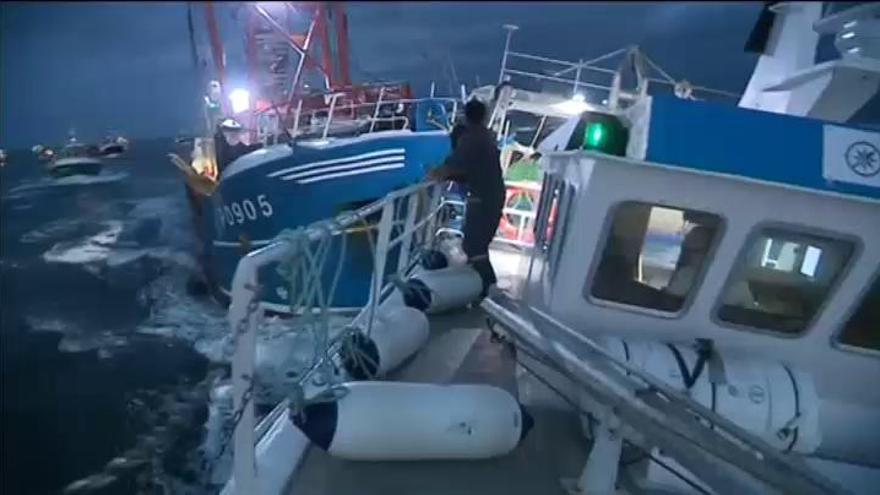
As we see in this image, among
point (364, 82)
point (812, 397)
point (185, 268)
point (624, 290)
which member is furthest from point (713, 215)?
point (185, 268)

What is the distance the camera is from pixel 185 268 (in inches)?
787

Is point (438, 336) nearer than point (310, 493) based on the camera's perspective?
No

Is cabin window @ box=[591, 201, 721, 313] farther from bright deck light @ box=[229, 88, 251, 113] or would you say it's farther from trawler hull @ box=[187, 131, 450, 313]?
bright deck light @ box=[229, 88, 251, 113]

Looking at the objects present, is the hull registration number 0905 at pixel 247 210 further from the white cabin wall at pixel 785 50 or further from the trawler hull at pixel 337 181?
the white cabin wall at pixel 785 50

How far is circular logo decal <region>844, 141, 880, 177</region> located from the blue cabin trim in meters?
0.08

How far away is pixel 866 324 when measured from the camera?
3.70 meters

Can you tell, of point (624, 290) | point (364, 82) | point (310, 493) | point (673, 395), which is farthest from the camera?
point (364, 82)

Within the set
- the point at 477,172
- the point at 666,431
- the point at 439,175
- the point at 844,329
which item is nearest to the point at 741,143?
the point at 844,329

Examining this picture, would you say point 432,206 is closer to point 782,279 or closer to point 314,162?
point 782,279

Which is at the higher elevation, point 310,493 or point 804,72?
point 804,72

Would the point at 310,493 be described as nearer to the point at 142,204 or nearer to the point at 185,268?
the point at 185,268

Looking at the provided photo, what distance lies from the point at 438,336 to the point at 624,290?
5.18 feet

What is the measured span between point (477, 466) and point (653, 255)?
1235mm

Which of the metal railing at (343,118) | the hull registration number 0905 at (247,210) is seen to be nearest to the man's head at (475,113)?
the metal railing at (343,118)
